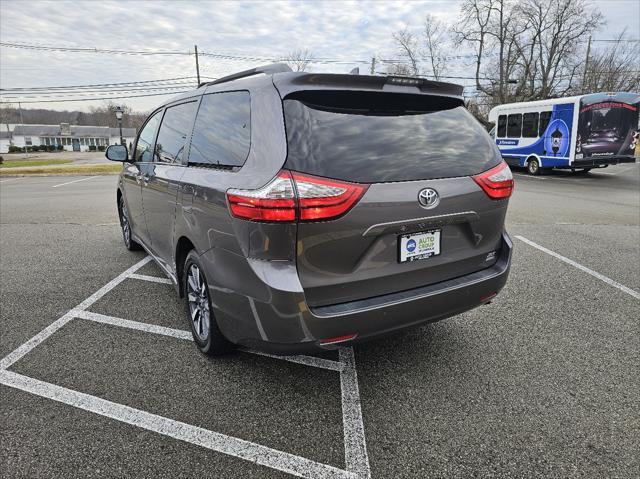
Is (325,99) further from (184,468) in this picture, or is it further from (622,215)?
(622,215)

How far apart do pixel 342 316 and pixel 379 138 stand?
96cm

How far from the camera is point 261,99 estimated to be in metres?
2.32

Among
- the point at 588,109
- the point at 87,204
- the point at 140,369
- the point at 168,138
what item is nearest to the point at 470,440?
the point at 140,369

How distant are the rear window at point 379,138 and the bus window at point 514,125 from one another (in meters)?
17.0

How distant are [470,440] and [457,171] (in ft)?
4.71

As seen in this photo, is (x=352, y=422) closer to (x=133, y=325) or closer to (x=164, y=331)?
(x=164, y=331)

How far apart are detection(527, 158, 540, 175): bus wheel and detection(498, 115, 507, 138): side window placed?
186 centimetres

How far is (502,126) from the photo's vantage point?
61.9 feet

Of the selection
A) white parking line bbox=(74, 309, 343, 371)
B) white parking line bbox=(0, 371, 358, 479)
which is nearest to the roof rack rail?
white parking line bbox=(74, 309, 343, 371)

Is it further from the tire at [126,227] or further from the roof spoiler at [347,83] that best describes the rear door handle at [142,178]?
the roof spoiler at [347,83]

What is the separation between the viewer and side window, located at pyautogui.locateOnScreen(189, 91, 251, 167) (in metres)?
2.42

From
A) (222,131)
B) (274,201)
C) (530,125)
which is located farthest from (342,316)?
(530,125)

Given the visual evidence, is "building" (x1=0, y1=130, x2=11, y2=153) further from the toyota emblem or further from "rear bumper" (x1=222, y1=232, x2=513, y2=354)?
the toyota emblem

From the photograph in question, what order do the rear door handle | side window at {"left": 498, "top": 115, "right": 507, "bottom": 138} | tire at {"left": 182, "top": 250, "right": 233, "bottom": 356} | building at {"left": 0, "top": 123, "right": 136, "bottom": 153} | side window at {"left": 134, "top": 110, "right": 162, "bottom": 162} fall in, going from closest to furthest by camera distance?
tire at {"left": 182, "top": 250, "right": 233, "bottom": 356} → the rear door handle → side window at {"left": 134, "top": 110, "right": 162, "bottom": 162} → side window at {"left": 498, "top": 115, "right": 507, "bottom": 138} → building at {"left": 0, "top": 123, "right": 136, "bottom": 153}
